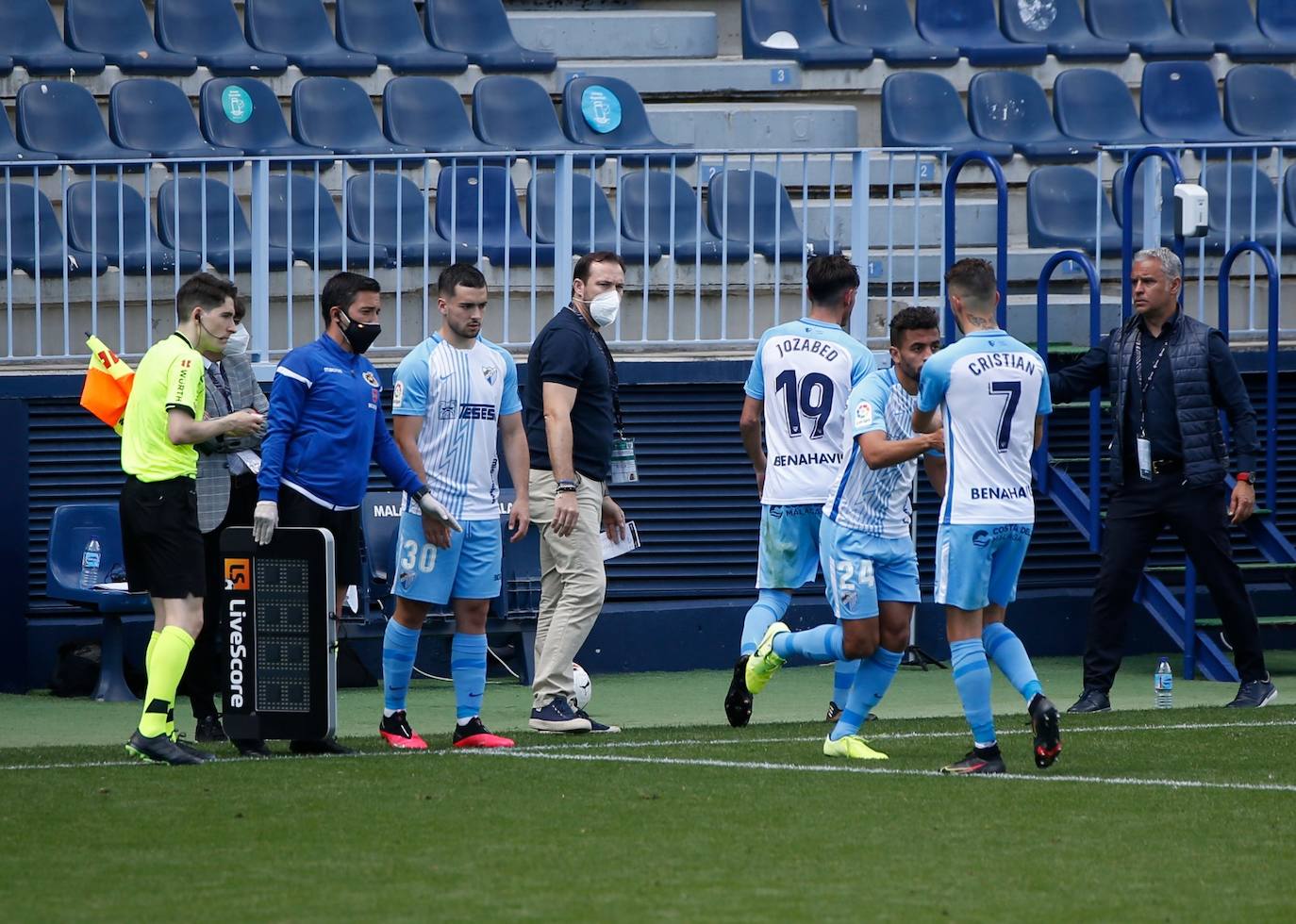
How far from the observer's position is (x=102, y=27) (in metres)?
14.3

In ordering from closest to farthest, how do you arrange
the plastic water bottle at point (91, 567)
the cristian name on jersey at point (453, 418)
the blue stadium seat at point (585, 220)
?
the cristian name on jersey at point (453, 418)
the plastic water bottle at point (91, 567)
the blue stadium seat at point (585, 220)

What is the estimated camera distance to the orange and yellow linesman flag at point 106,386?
31.2 ft

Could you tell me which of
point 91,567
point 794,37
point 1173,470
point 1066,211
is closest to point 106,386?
point 91,567

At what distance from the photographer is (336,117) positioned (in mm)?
14000

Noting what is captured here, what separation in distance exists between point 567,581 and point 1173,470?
2.91 metres

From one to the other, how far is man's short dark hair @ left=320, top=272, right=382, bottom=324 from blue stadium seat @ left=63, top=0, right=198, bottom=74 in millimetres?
6569

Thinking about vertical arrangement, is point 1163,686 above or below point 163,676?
below

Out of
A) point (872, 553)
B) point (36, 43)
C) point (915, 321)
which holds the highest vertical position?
point (36, 43)

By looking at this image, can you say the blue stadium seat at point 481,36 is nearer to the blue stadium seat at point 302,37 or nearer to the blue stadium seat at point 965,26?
the blue stadium seat at point 302,37

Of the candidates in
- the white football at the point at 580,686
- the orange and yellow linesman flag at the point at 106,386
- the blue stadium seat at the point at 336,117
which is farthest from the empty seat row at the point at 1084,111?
the orange and yellow linesman flag at the point at 106,386

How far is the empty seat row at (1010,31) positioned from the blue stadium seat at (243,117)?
4.06 m

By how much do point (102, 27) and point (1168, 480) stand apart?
815 centimetres

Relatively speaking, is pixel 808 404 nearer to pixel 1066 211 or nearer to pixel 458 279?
pixel 458 279

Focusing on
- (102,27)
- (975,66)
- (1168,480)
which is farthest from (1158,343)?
(102,27)
